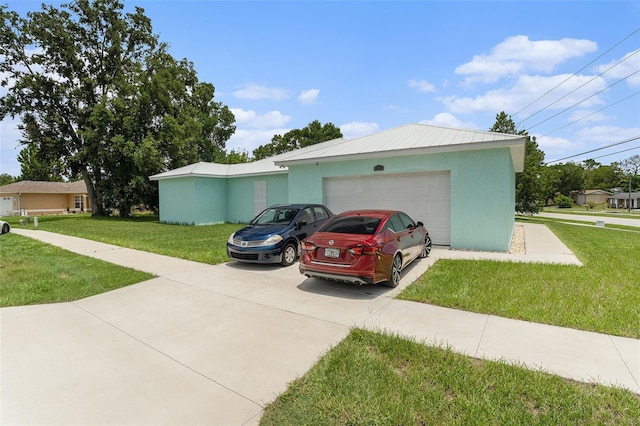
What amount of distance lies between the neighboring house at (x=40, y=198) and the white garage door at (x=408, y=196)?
4157 centimetres

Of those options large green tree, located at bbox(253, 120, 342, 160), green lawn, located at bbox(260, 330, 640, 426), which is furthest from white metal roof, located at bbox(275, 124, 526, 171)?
large green tree, located at bbox(253, 120, 342, 160)

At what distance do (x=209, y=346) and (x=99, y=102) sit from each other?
28882 mm

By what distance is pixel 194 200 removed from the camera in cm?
1911

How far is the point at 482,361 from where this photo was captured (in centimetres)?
341

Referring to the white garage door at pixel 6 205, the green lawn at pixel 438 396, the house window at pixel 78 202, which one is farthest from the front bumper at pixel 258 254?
Answer: the house window at pixel 78 202

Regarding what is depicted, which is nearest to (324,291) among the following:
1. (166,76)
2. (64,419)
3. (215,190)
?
(64,419)

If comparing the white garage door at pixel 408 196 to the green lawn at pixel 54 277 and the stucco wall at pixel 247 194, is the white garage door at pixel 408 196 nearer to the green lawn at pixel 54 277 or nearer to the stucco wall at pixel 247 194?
the stucco wall at pixel 247 194

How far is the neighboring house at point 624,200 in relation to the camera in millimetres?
61812

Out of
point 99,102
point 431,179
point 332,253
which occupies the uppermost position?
point 99,102

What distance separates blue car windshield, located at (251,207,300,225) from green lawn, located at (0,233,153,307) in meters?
3.19

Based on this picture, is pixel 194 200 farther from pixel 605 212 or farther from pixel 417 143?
pixel 605 212

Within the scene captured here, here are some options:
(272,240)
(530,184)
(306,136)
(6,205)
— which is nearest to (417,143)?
(272,240)

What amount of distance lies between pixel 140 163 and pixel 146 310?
22253 millimetres

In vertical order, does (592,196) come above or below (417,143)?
below
